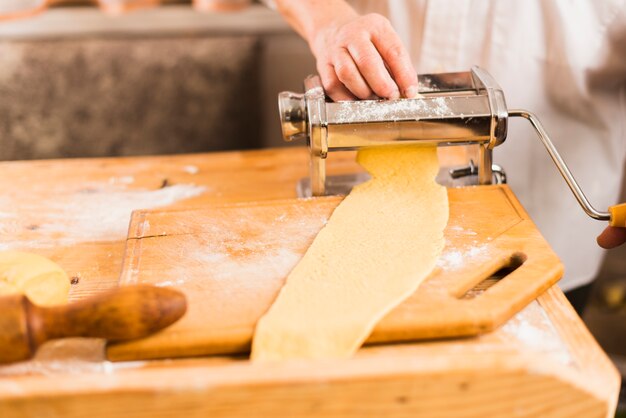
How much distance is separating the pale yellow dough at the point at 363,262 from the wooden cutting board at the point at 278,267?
2cm

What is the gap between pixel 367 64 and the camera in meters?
0.99

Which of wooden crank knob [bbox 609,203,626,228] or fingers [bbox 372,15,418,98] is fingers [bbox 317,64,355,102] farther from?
wooden crank knob [bbox 609,203,626,228]

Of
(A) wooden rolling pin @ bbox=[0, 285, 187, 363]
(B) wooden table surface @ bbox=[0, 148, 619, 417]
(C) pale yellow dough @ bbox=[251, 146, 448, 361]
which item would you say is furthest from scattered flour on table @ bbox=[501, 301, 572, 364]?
(A) wooden rolling pin @ bbox=[0, 285, 187, 363]

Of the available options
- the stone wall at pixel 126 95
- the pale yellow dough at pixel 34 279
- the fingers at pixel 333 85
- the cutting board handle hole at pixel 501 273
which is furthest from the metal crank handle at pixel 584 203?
the stone wall at pixel 126 95

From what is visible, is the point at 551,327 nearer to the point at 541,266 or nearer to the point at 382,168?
the point at 541,266

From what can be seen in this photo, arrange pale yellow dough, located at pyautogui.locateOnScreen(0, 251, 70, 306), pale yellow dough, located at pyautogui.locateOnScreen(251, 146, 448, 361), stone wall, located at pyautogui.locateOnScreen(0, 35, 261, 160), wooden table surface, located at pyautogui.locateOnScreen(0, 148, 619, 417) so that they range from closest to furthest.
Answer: wooden table surface, located at pyautogui.locateOnScreen(0, 148, 619, 417) < pale yellow dough, located at pyautogui.locateOnScreen(251, 146, 448, 361) < pale yellow dough, located at pyautogui.locateOnScreen(0, 251, 70, 306) < stone wall, located at pyautogui.locateOnScreen(0, 35, 261, 160)

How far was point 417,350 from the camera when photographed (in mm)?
685

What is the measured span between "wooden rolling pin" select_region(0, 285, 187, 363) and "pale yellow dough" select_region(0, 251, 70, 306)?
132 mm

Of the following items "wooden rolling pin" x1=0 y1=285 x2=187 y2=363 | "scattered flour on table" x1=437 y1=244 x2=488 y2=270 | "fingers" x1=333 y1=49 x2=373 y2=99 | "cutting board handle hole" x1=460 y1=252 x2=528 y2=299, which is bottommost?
"cutting board handle hole" x1=460 y1=252 x2=528 y2=299

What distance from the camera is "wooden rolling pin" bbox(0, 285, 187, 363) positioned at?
24.9 inches

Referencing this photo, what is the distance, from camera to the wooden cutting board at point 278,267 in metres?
0.69

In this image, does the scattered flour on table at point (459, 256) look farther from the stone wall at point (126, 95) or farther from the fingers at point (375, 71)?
the stone wall at point (126, 95)

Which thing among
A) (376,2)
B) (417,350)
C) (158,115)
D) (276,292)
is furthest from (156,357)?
(158,115)

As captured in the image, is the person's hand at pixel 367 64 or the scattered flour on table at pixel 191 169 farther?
the scattered flour on table at pixel 191 169
